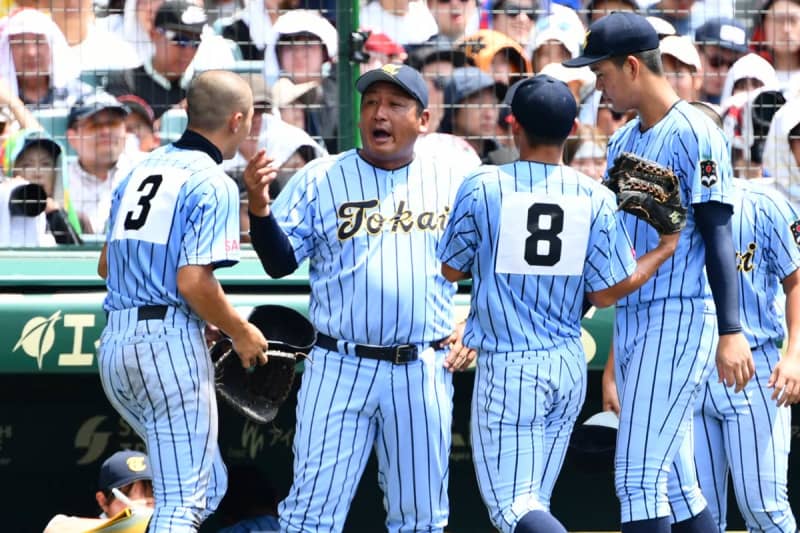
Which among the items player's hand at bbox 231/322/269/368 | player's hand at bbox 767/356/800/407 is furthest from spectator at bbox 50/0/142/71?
player's hand at bbox 767/356/800/407

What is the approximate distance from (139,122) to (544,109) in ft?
6.30

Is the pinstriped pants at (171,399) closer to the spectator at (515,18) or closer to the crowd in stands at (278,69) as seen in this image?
the crowd in stands at (278,69)

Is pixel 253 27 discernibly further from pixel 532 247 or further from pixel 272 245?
pixel 532 247

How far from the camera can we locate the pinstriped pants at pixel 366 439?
16.0 feet

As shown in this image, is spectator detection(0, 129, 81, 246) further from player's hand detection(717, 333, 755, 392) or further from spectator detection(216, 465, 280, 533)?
player's hand detection(717, 333, 755, 392)

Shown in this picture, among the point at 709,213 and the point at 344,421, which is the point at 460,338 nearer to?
the point at 344,421

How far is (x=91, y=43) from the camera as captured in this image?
5922 mm

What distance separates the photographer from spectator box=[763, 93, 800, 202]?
20.1ft

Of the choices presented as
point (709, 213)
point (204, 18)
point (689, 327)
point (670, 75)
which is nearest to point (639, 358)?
point (689, 327)

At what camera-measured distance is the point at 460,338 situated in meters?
5.17

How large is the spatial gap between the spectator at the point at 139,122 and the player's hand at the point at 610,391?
190cm

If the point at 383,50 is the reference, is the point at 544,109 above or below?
below

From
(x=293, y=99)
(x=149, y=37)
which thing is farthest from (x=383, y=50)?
(x=149, y=37)

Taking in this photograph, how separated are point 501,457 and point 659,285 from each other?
71 cm
